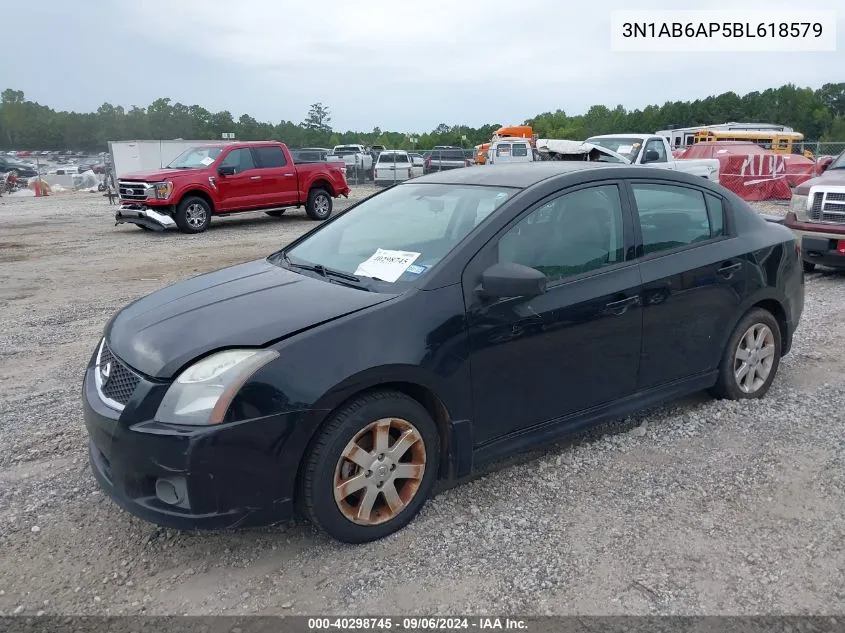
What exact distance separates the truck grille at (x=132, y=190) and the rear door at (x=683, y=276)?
490 inches

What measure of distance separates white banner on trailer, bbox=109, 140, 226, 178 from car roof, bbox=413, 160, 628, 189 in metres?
21.9

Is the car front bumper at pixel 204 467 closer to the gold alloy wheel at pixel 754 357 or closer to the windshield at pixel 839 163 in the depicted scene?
the gold alloy wheel at pixel 754 357

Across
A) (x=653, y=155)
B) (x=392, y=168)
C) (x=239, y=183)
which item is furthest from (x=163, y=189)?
(x=392, y=168)

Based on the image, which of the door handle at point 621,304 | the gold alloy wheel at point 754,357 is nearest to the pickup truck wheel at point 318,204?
the gold alloy wheel at point 754,357

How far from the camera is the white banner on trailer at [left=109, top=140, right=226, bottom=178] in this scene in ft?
79.0

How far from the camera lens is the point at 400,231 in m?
3.80

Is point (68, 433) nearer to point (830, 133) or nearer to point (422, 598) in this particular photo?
point (422, 598)

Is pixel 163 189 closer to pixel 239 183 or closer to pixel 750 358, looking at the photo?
pixel 239 183

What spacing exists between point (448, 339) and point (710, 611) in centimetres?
150

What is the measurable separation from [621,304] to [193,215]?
12568mm

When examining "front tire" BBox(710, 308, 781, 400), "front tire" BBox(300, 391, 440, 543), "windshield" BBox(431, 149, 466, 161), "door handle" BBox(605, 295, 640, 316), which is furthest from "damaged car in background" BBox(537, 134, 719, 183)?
"windshield" BBox(431, 149, 466, 161)

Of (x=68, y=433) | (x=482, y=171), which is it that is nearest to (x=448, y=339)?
(x=482, y=171)

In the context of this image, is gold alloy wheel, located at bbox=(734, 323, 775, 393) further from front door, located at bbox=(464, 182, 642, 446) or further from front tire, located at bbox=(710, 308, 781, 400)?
front door, located at bbox=(464, 182, 642, 446)

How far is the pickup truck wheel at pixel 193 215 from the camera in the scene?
1438 centimetres
